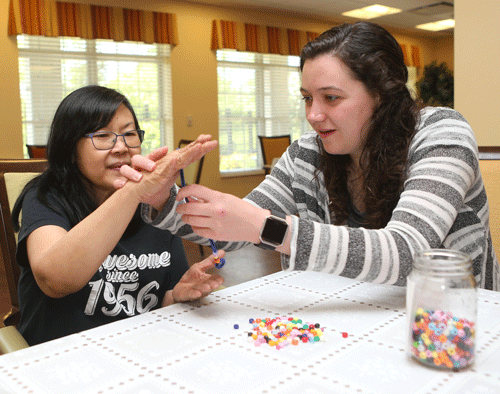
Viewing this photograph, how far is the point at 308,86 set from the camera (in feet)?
4.40

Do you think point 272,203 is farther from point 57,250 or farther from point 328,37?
point 57,250

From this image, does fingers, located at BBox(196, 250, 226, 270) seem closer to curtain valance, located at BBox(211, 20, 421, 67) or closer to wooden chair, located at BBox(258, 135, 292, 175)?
wooden chair, located at BBox(258, 135, 292, 175)

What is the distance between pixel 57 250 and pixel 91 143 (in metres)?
0.37

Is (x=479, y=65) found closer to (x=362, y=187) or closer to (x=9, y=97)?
(x=362, y=187)

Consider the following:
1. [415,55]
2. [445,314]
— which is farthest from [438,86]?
[445,314]

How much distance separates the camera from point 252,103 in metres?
7.48

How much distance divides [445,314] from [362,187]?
0.75m

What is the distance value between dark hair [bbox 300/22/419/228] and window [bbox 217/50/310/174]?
229 inches

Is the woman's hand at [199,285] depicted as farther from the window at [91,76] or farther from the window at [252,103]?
the window at [252,103]

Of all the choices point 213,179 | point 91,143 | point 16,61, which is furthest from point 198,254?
point 91,143

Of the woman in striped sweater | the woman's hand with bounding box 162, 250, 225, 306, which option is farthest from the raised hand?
the woman in striped sweater

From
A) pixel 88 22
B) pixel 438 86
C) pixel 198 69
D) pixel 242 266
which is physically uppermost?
pixel 88 22

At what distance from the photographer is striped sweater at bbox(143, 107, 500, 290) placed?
1.00 m

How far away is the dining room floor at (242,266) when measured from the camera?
3676mm
